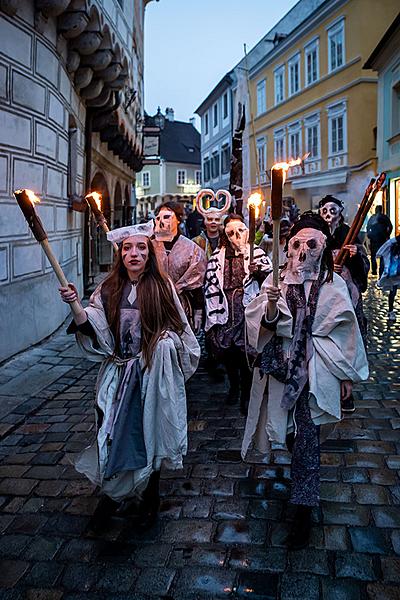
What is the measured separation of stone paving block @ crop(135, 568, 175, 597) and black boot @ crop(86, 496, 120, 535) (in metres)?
0.47

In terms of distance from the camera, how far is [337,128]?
2438 cm

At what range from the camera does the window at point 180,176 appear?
5834cm

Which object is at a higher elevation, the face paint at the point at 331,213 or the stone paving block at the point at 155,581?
the face paint at the point at 331,213

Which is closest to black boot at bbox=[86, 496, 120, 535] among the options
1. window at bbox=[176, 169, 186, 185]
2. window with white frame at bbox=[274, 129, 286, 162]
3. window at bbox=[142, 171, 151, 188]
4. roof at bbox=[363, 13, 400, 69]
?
roof at bbox=[363, 13, 400, 69]

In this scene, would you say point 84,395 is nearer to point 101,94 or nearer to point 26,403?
point 26,403

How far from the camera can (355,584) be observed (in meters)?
2.61

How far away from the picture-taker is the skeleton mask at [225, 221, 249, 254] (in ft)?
18.1

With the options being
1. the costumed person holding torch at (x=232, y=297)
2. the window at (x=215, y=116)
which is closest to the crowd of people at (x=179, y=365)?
the costumed person holding torch at (x=232, y=297)

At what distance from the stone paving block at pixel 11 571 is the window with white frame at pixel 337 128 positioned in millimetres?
23503

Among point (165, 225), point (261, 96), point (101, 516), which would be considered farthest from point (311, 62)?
point (101, 516)

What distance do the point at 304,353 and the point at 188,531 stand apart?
1200 millimetres

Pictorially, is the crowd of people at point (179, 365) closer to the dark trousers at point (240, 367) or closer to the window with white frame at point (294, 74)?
the dark trousers at point (240, 367)

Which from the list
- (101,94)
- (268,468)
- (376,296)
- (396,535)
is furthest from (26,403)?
(376,296)

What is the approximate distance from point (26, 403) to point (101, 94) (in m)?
8.34
